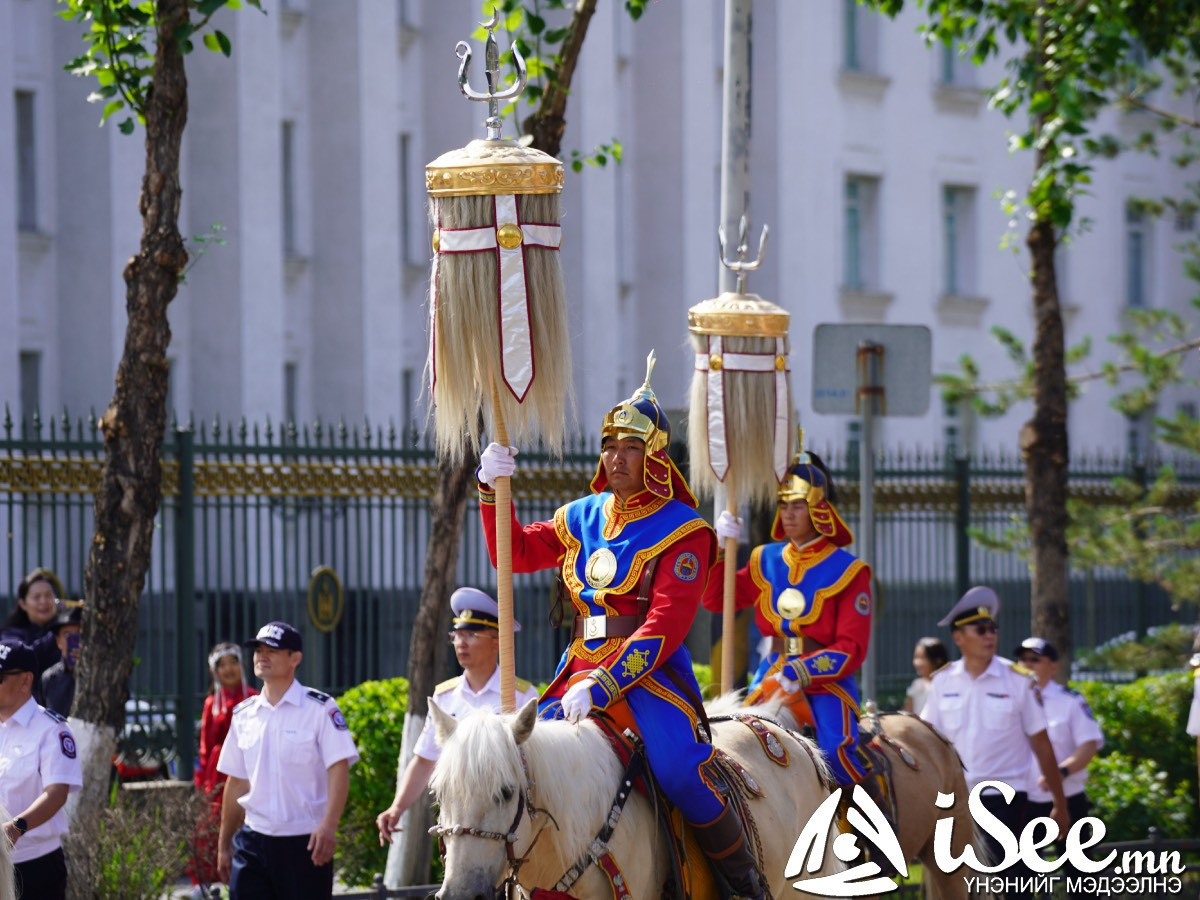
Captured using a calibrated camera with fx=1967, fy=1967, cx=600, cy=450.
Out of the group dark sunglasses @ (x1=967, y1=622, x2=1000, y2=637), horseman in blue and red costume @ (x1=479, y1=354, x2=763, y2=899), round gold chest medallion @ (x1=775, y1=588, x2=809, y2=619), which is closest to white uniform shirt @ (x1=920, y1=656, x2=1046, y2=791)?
dark sunglasses @ (x1=967, y1=622, x2=1000, y2=637)

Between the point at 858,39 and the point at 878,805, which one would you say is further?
the point at 858,39

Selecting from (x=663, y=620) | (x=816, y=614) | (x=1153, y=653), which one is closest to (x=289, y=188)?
(x=1153, y=653)

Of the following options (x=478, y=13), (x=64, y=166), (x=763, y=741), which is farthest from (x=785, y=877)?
(x=478, y=13)

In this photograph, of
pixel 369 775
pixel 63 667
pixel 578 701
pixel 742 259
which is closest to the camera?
pixel 578 701

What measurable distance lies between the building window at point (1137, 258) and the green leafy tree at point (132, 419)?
27.1 metres

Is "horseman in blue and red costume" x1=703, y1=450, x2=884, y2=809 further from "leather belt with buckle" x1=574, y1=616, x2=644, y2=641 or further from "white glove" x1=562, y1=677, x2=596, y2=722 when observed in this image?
"white glove" x1=562, y1=677, x2=596, y2=722

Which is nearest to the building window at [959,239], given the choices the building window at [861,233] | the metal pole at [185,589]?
the building window at [861,233]

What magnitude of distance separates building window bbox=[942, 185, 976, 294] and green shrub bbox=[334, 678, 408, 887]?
21359 millimetres

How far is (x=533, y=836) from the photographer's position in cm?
643

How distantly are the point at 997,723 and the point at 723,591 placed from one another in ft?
6.42

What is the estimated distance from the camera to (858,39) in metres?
30.5

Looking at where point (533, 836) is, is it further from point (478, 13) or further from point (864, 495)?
point (478, 13)

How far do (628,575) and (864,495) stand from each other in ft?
13.5

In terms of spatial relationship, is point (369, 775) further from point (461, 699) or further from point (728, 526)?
point (728, 526)
